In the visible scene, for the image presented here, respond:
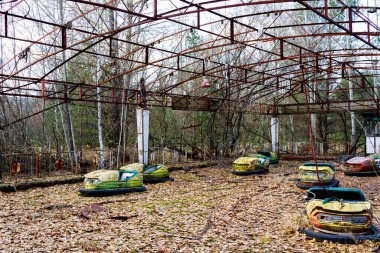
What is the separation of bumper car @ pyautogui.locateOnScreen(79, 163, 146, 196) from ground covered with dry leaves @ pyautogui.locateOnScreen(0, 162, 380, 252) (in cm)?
27

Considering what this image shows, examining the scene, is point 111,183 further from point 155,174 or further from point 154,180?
point 155,174

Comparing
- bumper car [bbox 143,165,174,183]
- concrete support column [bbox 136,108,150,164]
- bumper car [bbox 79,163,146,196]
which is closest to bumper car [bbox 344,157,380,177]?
bumper car [bbox 143,165,174,183]

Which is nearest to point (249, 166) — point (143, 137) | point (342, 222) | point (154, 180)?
point (154, 180)

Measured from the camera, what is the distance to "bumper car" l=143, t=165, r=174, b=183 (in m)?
10.8

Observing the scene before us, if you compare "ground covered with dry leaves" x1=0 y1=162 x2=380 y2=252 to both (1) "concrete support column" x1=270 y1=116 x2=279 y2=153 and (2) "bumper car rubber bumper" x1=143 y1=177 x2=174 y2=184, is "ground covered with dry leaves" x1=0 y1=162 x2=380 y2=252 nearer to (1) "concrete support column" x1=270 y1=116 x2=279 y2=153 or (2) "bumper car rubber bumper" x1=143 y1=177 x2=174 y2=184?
(2) "bumper car rubber bumper" x1=143 y1=177 x2=174 y2=184

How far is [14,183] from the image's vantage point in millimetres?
9750

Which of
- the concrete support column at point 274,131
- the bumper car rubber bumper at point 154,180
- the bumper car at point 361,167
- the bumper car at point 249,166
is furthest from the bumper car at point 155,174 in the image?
the concrete support column at point 274,131

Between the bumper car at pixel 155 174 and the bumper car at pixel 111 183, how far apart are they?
1381 mm

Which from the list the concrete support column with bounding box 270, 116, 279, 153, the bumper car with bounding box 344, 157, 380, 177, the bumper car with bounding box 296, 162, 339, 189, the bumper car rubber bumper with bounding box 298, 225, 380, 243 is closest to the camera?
the bumper car rubber bumper with bounding box 298, 225, 380, 243

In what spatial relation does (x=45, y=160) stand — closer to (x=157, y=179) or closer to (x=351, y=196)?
(x=157, y=179)

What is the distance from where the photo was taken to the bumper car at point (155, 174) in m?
10.8

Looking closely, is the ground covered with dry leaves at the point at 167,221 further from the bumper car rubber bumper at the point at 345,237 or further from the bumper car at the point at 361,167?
the bumper car at the point at 361,167

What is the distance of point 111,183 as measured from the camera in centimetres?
878

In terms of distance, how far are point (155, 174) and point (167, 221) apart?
4.90m
